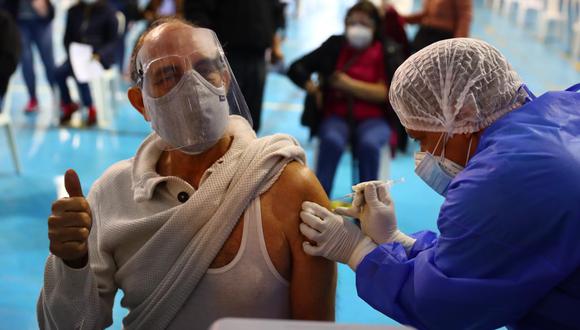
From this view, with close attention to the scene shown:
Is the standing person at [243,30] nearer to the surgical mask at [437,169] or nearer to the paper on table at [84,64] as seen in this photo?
the paper on table at [84,64]

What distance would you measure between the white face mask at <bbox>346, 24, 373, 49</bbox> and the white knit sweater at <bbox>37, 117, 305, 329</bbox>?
2497 mm

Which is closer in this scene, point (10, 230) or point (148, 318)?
point (148, 318)

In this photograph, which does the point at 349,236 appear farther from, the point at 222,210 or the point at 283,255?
the point at 222,210

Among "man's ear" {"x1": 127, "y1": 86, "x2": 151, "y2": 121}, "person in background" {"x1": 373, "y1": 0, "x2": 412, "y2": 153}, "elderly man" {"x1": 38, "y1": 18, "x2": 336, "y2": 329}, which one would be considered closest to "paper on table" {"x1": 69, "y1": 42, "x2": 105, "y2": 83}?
"person in background" {"x1": 373, "y1": 0, "x2": 412, "y2": 153}

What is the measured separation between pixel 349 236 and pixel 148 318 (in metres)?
0.49

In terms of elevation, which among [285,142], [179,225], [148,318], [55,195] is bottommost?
[55,195]

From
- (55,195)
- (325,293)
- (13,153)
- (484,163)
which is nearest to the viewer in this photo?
(484,163)

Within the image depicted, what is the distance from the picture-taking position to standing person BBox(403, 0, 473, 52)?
498 centimetres

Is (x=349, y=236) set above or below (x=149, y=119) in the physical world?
below

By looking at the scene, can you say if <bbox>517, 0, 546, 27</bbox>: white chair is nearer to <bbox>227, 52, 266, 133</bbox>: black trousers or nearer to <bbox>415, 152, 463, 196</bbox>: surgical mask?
<bbox>227, 52, 266, 133</bbox>: black trousers

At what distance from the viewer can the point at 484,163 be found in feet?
4.79

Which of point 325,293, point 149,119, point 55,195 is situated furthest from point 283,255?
point 55,195

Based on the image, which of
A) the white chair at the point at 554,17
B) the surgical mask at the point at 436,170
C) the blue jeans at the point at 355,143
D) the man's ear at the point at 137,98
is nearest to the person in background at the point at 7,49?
the blue jeans at the point at 355,143

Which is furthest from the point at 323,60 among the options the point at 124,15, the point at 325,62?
the point at 124,15
